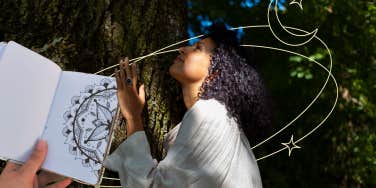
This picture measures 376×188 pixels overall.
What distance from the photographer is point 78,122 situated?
2014 mm

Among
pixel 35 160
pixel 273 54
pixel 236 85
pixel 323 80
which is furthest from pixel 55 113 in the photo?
pixel 273 54

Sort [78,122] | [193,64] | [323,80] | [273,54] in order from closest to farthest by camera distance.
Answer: [78,122] → [193,64] → [323,80] → [273,54]

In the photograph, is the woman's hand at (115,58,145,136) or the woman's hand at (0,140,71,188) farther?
the woman's hand at (115,58,145,136)

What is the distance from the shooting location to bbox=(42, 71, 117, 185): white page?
196 cm

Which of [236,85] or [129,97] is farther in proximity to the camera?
[236,85]

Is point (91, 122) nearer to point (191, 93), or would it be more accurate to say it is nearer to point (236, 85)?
point (191, 93)

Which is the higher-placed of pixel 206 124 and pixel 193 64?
pixel 193 64

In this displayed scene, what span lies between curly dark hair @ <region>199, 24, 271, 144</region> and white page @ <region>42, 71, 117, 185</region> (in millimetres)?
376

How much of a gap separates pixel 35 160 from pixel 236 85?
795mm

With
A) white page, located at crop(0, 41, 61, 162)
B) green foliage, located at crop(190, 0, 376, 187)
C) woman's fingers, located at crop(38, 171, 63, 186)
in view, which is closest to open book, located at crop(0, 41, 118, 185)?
white page, located at crop(0, 41, 61, 162)

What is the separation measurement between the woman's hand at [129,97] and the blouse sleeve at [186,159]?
6 centimetres

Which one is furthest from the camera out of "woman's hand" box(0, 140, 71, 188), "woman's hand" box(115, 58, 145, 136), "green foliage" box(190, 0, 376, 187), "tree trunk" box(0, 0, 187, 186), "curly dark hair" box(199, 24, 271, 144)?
"green foliage" box(190, 0, 376, 187)

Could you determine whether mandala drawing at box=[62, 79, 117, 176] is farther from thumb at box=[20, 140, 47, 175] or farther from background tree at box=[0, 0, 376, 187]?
background tree at box=[0, 0, 376, 187]

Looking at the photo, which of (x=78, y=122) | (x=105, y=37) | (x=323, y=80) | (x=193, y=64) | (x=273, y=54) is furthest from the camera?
(x=273, y=54)
